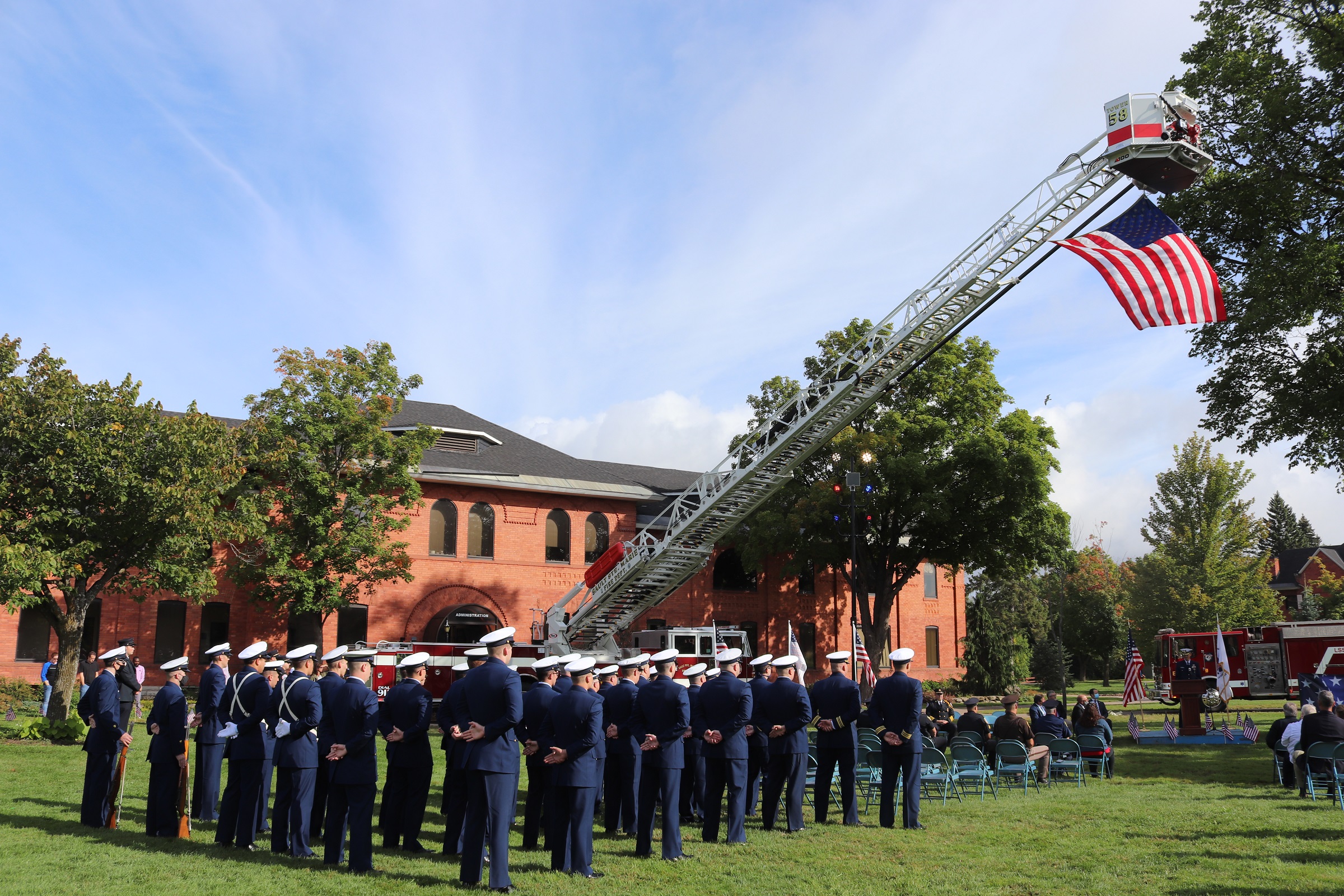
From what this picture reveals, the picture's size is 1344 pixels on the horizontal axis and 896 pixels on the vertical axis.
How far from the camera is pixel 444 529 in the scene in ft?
109

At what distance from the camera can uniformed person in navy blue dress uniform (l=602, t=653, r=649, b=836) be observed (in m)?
10.3

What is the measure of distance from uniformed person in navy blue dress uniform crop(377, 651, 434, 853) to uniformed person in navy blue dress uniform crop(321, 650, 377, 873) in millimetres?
602

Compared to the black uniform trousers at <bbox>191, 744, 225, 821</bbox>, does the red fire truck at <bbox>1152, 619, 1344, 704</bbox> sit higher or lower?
higher

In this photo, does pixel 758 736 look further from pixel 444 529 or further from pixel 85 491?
pixel 444 529

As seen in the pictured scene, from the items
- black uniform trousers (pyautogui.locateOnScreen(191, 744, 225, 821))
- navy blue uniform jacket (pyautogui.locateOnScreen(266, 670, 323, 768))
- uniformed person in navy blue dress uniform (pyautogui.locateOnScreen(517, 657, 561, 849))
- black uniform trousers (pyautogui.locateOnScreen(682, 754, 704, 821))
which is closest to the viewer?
navy blue uniform jacket (pyautogui.locateOnScreen(266, 670, 323, 768))

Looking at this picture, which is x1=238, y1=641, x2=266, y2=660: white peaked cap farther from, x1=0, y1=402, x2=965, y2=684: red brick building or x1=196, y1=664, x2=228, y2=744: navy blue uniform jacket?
x1=0, y1=402, x2=965, y2=684: red brick building

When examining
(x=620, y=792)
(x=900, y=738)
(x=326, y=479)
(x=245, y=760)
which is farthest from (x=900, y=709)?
(x=326, y=479)

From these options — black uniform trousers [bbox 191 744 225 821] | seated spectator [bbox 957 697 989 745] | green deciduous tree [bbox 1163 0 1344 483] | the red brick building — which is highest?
green deciduous tree [bbox 1163 0 1344 483]

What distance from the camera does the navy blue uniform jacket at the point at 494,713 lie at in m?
7.87

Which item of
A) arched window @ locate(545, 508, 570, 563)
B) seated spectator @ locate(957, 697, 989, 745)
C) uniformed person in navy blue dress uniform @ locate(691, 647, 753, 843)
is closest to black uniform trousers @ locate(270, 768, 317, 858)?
uniformed person in navy blue dress uniform @ locate(691, 647, 753, 843)

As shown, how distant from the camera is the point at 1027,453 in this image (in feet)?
103

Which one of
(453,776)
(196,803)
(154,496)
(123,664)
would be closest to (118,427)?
(154,496)

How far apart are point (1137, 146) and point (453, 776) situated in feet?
50.7

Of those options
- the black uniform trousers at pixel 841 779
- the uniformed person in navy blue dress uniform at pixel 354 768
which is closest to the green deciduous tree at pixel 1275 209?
the black uniform trousers at pixel 841 779
